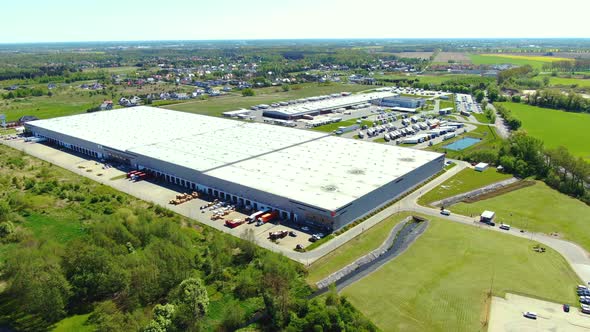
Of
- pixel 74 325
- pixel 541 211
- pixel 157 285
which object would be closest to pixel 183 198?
pixel 157 285

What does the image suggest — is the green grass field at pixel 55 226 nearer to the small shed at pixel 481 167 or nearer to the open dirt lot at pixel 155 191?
the open dirt lot at pixel 155 191

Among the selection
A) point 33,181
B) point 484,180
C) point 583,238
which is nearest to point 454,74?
point 484,180

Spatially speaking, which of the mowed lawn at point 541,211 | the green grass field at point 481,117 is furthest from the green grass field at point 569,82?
the mowed lawn at point 541,211

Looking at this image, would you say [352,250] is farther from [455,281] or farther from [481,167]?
[481,167]

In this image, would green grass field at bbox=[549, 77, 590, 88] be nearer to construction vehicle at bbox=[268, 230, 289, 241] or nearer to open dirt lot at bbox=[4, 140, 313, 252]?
construction vehicle at bbox=[268, 230, 289, 241]

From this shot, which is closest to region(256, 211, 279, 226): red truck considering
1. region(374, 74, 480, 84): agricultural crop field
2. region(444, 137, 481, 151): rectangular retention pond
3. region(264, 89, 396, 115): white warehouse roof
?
region(444, 137, 481, 151): rectangular retention pond

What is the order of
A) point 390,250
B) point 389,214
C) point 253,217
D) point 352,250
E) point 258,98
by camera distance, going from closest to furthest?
point 352,250, point 390,250, point 253,217, point 389,214, point 258,98

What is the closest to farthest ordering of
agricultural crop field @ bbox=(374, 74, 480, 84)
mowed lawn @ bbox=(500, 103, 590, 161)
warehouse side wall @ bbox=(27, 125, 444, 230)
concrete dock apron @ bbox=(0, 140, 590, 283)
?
concrete dock apron @ bbox=(0, 140, 590, 283) < warehouse side wall @ bbox=(27, 125, 444, 230) < mowed lawn @ bbox=(500, 103, 590, 161) < agricultural crop field @ bbox=(374, 74, 480, 84)
